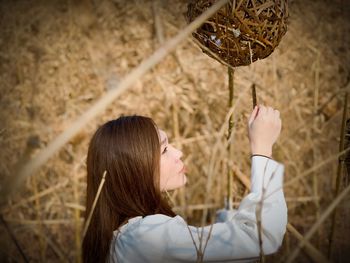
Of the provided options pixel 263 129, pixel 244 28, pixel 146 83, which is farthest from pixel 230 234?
pixel 146 83

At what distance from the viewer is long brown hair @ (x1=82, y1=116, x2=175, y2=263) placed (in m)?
0.98

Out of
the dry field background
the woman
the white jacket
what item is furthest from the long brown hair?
the dry field background

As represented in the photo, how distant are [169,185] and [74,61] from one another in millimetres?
2204

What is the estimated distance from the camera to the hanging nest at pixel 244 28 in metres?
0.84

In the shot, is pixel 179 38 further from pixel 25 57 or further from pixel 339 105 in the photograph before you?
pixel 25 57

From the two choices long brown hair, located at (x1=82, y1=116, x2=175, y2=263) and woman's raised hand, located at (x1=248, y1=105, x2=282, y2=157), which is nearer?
woman's raised hand, located at (x1=248, y1=105, x2=282, y2=157)

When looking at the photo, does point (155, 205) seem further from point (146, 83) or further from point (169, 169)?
point (146, 83)

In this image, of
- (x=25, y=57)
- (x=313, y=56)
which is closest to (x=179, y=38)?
(x=313, y=56)

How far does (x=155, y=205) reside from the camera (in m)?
1.01

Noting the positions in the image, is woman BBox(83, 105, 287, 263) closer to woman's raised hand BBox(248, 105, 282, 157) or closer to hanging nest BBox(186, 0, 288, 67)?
woman's raised hand BBox(248, 105, 282, 157)

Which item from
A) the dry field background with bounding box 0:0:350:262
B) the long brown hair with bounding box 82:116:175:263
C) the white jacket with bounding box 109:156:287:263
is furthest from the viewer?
the dry field background with bounding box 0:0:350:262

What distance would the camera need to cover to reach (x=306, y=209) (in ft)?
8.69

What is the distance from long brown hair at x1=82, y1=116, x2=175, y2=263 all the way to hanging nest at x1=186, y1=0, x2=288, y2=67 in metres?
0.29

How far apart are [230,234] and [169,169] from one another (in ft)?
0.93
